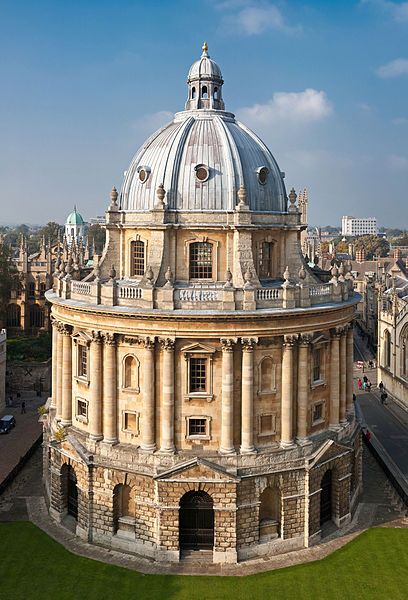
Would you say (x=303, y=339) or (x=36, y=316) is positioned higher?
(x=303, y=339)

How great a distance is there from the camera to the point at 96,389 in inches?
1522

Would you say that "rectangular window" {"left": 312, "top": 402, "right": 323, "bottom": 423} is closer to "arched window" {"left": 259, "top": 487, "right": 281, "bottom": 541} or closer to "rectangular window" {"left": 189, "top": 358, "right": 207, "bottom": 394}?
"arched window" {"left": 259, "top": 487, "right": 281, "bottom": 541}

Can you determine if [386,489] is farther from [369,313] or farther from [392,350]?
[369,313]

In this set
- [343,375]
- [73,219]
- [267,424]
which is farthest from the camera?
[73,219]

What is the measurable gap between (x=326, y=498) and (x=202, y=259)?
678 inches

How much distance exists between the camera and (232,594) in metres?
33.1

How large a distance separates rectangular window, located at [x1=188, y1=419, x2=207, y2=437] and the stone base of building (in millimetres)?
1506

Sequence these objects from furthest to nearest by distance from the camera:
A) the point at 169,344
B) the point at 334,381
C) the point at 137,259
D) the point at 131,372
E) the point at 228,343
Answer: the point at 137,259
the point at 334,381
the point at 131,372
the point at 169,344
the point at 228,343

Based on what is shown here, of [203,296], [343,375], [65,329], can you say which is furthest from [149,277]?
[343,375]

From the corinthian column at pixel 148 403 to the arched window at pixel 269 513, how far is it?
7489 mm

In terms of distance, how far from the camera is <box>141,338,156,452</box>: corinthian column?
3669cm

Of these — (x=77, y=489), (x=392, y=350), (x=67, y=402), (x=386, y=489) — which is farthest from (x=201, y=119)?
(x=392, y=350)

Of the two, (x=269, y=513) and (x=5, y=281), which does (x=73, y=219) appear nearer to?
→ (x=5, y=281)

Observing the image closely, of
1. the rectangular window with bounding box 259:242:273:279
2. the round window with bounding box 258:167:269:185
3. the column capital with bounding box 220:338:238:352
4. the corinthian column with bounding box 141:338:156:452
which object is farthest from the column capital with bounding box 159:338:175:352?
the round window with bounding box 258:167:269:185
